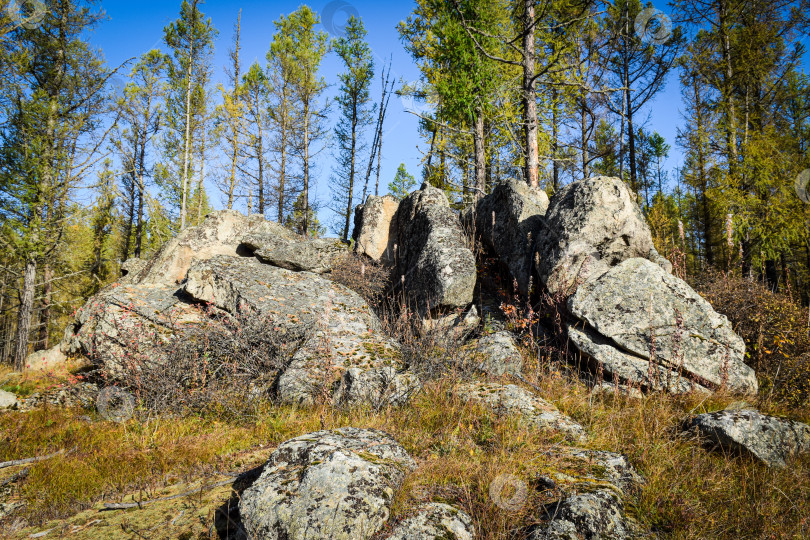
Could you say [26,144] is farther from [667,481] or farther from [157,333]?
[667,481]

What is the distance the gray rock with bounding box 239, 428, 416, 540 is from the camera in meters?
2.51

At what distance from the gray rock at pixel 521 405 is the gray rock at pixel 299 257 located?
5339 millimetres

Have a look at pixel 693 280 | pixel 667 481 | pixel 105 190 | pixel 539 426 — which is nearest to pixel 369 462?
pixel 539 426

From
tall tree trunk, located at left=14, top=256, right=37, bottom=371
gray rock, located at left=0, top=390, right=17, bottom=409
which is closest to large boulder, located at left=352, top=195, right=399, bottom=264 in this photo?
gray rock, located at left=0, top=390, right=17, bottom=409

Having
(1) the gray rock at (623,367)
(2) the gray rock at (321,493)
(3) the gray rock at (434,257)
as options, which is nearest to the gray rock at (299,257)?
(3) the gray rock at (434,257)

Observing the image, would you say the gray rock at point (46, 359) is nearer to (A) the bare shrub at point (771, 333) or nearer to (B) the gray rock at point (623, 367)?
(B) the gray rock at point (623, 367)

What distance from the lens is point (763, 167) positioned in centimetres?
1319

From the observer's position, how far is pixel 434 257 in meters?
8.12

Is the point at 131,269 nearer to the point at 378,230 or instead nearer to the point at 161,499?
the point at 378,230

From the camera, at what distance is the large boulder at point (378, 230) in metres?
10.9

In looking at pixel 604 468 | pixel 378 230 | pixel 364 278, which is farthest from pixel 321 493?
pixel 378 230

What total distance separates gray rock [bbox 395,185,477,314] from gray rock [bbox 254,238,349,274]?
1.88 m

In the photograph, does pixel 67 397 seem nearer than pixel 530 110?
Yes

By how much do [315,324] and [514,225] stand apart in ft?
15.2
